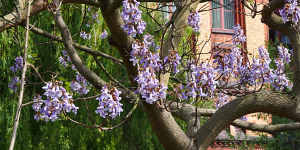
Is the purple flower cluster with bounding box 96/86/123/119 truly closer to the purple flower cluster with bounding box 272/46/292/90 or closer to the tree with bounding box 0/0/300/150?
the tree with bounding box 0/0/300/150

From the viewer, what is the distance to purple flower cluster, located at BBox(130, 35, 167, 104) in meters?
3.93

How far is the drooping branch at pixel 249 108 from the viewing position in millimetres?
4855

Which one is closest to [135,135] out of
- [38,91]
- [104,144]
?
[104,144]

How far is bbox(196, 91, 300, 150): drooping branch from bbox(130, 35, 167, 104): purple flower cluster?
989 millimetres

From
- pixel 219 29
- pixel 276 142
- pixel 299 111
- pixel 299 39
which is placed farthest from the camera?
pixel 219 29

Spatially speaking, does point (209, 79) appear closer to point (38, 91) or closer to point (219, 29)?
point (38, 91)

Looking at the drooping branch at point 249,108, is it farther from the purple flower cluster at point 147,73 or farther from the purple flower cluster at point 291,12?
the purple flower cluster at point 147,73

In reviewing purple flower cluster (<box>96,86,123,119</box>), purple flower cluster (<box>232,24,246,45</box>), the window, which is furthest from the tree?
the window

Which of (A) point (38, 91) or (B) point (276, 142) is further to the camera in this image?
(B) point (276, 142)

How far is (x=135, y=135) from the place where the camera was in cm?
867

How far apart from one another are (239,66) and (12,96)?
13.0ft

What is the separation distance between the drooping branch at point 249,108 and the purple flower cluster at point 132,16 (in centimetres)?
138

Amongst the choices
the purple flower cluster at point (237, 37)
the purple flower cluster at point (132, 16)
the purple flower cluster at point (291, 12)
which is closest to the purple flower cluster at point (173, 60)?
the purple flower cluster at point (132, 16)

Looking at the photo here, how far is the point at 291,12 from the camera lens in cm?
486
